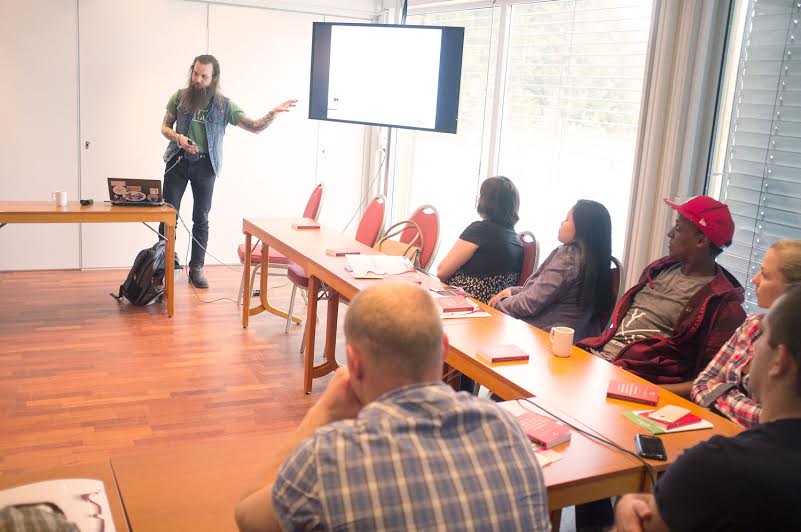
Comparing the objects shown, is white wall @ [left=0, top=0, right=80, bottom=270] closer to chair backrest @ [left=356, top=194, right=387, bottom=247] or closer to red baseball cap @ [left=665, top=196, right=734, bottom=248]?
chair backrest @ [left=356, top=194, right=387, bottom=247]

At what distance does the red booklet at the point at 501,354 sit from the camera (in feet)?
8.37

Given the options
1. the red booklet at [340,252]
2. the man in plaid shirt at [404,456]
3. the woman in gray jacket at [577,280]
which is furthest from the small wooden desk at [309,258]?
the man in plaid shirt at [404,456]

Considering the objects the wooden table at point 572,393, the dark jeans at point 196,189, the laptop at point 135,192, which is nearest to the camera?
the wooden table at point 572,393

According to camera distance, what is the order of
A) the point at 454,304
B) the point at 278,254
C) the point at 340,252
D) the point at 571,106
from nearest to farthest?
the point at 454,304 → the point at 340,252 → the point at 571,106 → the point at 278,254

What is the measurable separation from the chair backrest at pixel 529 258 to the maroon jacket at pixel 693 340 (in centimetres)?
95

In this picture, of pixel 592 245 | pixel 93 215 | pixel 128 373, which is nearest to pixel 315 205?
pixel 93 215

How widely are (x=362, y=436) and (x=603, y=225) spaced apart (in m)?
2.30

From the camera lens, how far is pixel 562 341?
2648mm

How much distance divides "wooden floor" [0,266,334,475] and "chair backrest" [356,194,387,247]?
0.74m

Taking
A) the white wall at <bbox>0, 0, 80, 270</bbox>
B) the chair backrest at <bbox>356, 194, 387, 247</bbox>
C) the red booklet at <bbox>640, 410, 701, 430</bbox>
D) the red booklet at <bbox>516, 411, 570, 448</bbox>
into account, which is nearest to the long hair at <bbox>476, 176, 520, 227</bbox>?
the chair backrest at <bbox>356, 194, 387, 247</bbox>

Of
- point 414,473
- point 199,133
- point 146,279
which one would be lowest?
point 146,279

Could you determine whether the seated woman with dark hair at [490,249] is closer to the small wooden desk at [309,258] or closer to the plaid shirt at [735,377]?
the small wooden desk at [309,258]

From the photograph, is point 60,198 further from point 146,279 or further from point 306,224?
point 306,224

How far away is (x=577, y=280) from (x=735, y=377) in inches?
38.1
